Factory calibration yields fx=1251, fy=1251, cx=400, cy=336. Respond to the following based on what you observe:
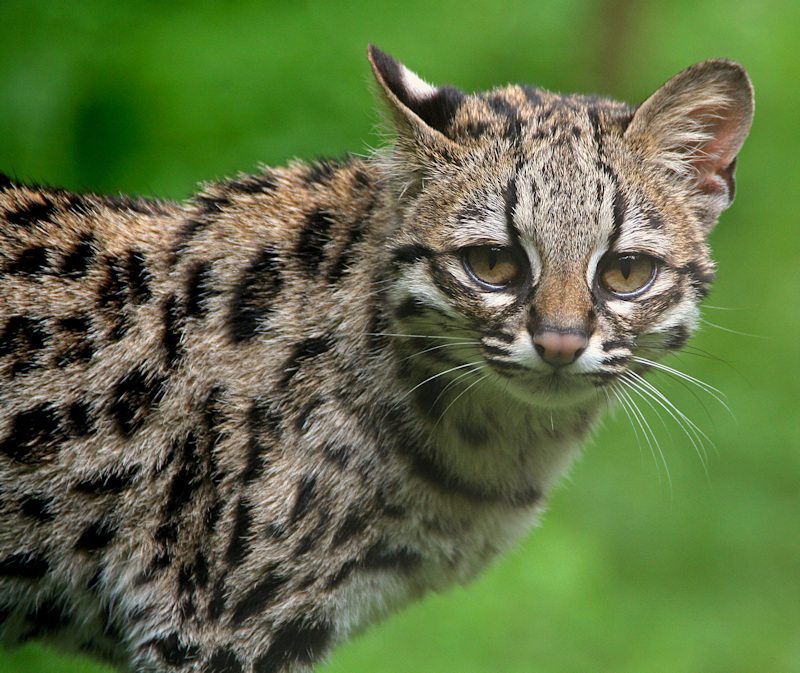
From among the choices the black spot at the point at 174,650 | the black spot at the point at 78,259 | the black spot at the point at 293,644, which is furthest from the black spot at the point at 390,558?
the black spot at the point at 78,259

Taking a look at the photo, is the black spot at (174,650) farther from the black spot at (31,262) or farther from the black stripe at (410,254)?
the black stripe at (410,254)

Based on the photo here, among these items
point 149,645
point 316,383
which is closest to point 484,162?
point 316,383

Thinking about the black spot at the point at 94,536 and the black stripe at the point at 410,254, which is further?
the black spot at the point at 94,536

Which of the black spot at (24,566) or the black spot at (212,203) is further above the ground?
the black spot at (212,203)

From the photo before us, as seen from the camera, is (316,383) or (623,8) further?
(623,8)

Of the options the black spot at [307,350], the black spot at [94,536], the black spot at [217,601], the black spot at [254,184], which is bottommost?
the black spot at [217,601]

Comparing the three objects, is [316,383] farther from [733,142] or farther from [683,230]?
[733,142]

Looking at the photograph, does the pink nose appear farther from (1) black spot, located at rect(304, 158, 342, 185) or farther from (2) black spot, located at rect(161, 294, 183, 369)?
(2) black spot, located at rect(161, 294, 183, 369)
